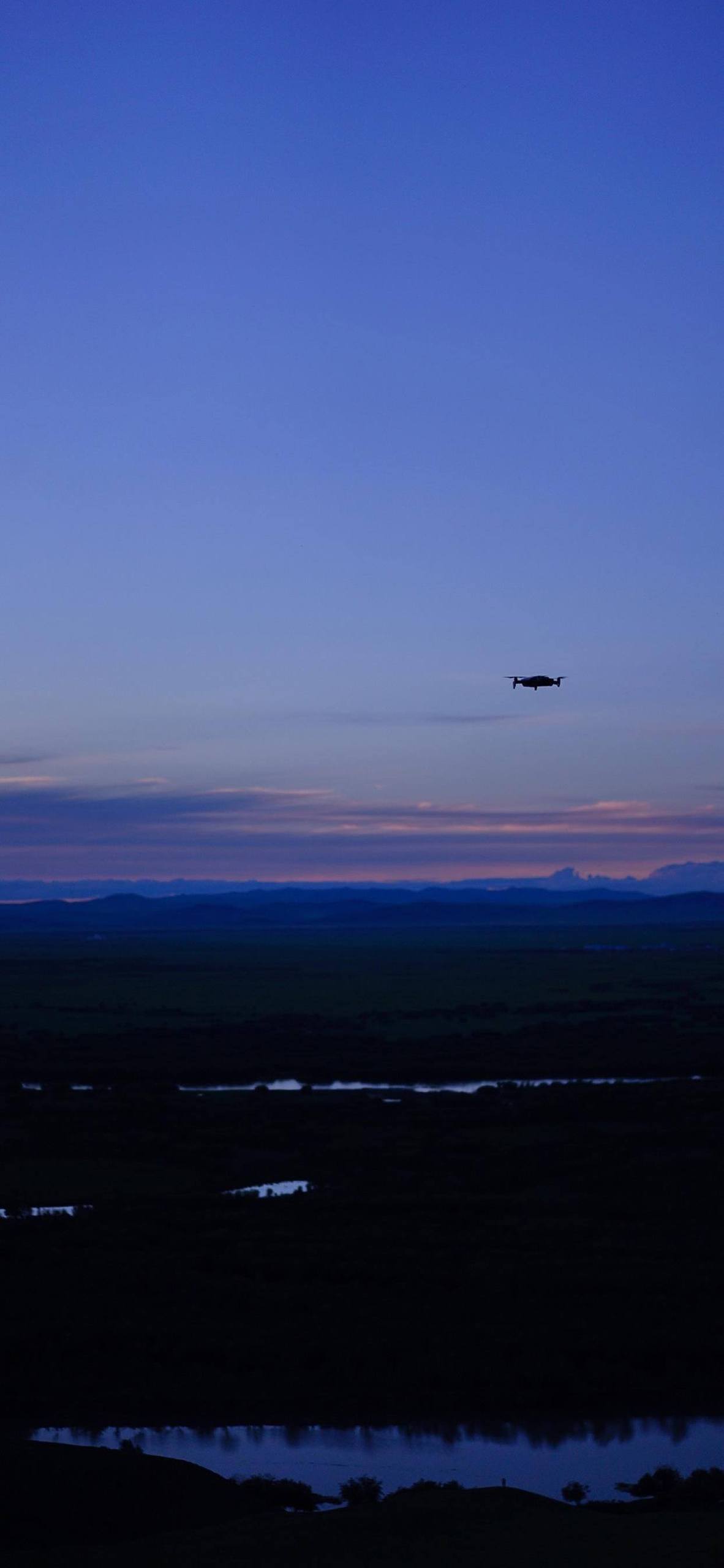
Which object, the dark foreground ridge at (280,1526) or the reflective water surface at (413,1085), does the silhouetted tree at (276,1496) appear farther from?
the reflective water surface at (413,1085)

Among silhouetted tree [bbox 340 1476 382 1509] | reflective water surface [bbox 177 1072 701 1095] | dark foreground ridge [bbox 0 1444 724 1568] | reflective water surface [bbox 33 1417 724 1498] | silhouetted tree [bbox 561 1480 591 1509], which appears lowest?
reflective water surface [bbox 177 1072 701 1095]

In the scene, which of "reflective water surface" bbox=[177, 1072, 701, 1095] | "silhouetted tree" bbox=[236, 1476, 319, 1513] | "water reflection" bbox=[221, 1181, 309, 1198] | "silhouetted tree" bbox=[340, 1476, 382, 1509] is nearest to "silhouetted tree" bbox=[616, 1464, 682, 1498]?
"silhouetted tree" bbox=[340, 1476, 382, 1509]

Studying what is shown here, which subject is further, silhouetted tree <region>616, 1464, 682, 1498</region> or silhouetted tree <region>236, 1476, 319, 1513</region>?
silhouetted tree <region>616, 1464, 682, 1498</region>

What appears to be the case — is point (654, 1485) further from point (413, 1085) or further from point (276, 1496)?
point (413, 1085)

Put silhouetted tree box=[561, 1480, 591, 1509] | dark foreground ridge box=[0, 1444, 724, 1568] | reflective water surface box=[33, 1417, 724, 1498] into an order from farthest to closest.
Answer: reflective water surface box=[33, 1417, 724, 1498] → silhouetted tree box=[561, 1480, 591, 1509] → dark foreground ridge box=[0, 1444, 724, 1568]

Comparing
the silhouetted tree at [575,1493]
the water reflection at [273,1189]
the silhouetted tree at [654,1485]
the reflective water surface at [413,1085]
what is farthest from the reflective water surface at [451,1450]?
the reflective water surface at [413,1085]

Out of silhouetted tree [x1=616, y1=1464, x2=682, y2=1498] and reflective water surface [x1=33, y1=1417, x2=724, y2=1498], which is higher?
silhouetted tree [x1=616, y1=1464, x2=682, y2=1498]

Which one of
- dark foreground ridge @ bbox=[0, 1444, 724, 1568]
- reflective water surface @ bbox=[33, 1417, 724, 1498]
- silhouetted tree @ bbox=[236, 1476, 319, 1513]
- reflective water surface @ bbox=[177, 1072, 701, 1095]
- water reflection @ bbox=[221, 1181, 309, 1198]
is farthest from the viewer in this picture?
reflective water surface @ bbox=[177, 1072, 701, 1095]

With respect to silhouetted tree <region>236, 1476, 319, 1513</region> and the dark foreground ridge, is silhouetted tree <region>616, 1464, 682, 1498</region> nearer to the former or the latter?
the dark foreground ridge
